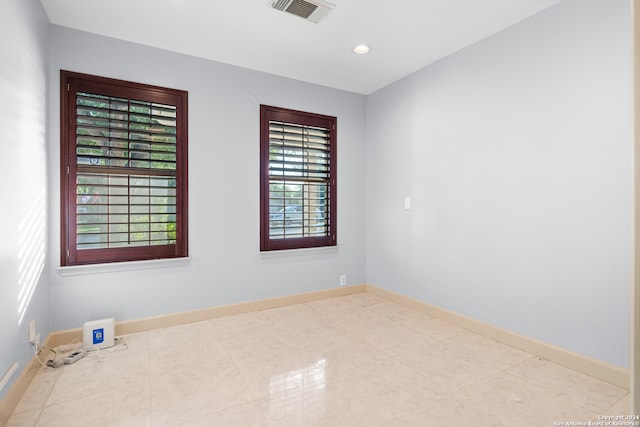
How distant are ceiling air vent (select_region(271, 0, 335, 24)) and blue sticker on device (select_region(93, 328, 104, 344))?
2790 mm

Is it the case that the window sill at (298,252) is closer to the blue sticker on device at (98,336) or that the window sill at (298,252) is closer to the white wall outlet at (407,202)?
the white wall outlet at (407,202)

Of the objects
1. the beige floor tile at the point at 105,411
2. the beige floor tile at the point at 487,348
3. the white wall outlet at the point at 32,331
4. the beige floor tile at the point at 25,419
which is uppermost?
the white wall outlet at the point at 32,331

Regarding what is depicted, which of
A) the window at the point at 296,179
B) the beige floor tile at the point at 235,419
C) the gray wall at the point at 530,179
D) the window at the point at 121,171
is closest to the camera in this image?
the beige floor tile at the point at 235,419

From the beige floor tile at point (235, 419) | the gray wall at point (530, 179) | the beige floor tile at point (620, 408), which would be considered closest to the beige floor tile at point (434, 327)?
the gray wall at point (530, 179)

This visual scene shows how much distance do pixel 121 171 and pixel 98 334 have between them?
4.36 ft

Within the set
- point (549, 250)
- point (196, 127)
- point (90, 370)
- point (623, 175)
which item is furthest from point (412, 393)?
point (196, 127)

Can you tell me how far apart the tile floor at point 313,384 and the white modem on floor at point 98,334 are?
145mm

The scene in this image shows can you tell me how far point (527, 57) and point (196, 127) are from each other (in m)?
2.89

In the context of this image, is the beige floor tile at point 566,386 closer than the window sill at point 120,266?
Yes

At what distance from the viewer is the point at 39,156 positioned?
7.67ft

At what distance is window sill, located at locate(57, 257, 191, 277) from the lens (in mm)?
2682

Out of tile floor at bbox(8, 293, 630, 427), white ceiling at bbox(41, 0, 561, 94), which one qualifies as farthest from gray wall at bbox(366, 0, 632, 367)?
tile floor at bbox(8, 293, 630, 427)

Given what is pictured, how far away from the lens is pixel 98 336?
2553mm

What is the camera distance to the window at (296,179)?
357 centimetres
